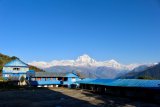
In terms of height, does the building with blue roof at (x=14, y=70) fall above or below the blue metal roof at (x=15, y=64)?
below

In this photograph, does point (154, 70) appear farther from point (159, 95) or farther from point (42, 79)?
point (159, 95)

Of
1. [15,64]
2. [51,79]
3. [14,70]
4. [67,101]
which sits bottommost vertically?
[67,101]

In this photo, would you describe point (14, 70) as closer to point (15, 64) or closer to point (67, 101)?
point (15, 64)

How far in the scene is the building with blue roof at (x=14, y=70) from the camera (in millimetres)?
84000

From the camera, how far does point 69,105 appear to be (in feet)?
110

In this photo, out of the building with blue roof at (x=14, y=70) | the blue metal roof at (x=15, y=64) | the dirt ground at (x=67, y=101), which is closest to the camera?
the dirt ground at (x=67, y=101)

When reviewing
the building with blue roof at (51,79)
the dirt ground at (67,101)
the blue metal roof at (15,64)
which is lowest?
the dirt ground at (67,101)

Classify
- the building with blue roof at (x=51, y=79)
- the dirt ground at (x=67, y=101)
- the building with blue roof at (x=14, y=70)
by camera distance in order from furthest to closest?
the building with blue roof at (x=14, y=70) < the building with blue roof at (x=51, y=79) < the dirt ground at (x=67, y=101)

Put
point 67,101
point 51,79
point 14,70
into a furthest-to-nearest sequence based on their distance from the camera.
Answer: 1. point 14,70
2. point 51,79
3. point 67,101

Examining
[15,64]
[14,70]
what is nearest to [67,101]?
[14,70]

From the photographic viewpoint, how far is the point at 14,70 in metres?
85.1

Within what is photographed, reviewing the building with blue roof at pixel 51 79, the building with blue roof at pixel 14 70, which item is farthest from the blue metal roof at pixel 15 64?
the building with blue roof at pixel 51 79

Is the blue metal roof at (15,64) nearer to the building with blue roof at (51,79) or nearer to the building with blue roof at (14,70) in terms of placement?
the building with blue roof at (14,70)

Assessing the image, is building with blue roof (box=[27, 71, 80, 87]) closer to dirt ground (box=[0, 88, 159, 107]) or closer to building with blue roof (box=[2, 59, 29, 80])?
building with blue roof (box=[2, 59, 29, 80])
